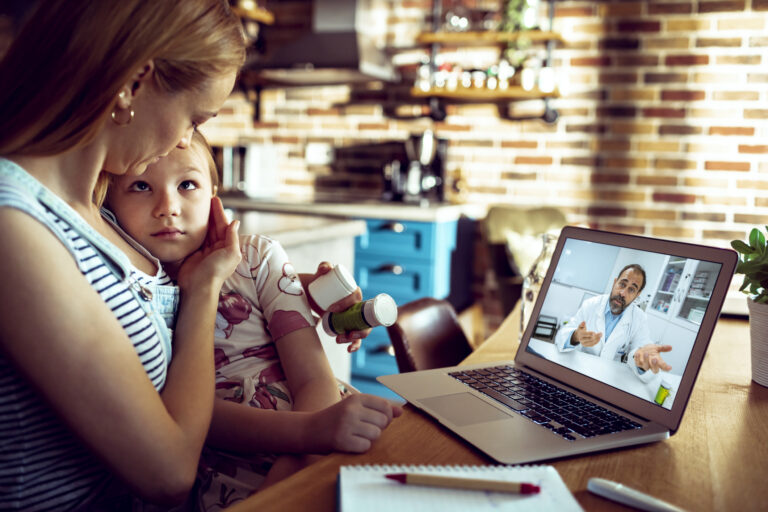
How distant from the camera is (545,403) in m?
0.89

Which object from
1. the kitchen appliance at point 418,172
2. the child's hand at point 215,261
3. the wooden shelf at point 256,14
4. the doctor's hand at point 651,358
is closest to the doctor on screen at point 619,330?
the doctor's hand at point 651,358

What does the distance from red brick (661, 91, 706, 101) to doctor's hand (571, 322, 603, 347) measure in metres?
2.75

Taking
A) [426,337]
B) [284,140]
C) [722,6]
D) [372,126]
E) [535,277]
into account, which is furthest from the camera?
[284,140]

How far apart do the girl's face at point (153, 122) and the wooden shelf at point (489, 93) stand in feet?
9.06

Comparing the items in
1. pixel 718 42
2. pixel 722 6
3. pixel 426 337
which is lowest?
pixel 426 337

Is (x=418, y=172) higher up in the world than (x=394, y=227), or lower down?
higher up

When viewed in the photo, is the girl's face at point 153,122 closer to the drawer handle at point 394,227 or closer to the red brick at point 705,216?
the drawer handle at point 394,227

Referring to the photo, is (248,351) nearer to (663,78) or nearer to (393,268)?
(393,268)

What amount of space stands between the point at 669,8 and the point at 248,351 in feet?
10.3

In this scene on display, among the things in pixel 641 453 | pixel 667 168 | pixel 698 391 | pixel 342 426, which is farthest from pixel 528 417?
pixel 667 168

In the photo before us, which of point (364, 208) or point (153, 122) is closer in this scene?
point (153, 122)

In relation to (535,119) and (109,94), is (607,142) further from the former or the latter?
(109,94)

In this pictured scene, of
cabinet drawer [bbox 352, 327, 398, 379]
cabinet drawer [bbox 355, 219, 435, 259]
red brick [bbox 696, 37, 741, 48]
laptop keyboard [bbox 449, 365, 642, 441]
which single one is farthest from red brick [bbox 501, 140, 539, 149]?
laptop keyboard [bbox 449, 365, 642, 441]

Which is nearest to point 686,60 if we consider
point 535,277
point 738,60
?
point 738,60
